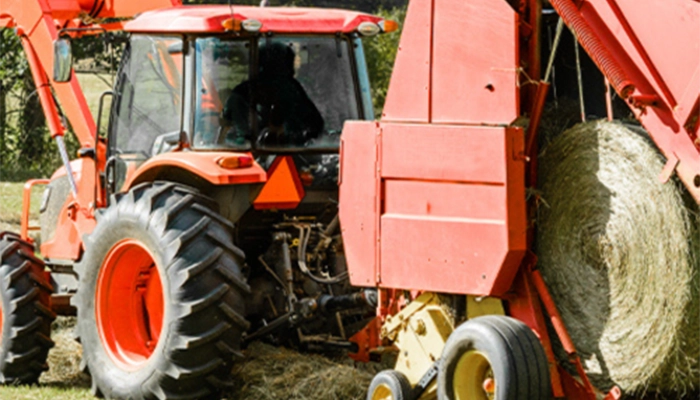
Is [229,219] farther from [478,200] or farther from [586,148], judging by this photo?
[586,148]

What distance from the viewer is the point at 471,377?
6215 mm

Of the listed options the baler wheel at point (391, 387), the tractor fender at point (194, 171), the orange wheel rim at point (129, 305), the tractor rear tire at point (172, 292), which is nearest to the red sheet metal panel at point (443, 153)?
the baler wheel at point (391, 387)

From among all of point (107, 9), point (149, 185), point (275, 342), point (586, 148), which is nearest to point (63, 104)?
point (107, 9)

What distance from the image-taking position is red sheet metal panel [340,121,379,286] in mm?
6793

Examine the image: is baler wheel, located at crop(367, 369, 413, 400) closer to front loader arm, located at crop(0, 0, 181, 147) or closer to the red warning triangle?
the red warning triangle

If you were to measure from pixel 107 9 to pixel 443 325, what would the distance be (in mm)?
4727

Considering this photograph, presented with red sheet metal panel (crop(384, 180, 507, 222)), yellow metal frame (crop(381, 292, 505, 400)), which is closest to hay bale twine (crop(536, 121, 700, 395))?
red sheet metal panel (crop(384, 180, 507, 222))

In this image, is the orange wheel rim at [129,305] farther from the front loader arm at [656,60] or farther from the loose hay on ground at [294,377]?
the front loader arm at [656,60]

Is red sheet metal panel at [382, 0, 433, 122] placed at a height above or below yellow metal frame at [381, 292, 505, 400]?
above

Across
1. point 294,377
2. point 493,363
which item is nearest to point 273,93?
point 294,377

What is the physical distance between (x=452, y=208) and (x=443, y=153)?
0.27 m

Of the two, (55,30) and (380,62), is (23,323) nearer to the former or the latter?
(55,30)

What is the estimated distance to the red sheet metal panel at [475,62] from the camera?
632 centimetres

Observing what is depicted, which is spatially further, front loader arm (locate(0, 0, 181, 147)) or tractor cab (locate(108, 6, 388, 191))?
front loader arm (locate(0, 0, 181, 147))
